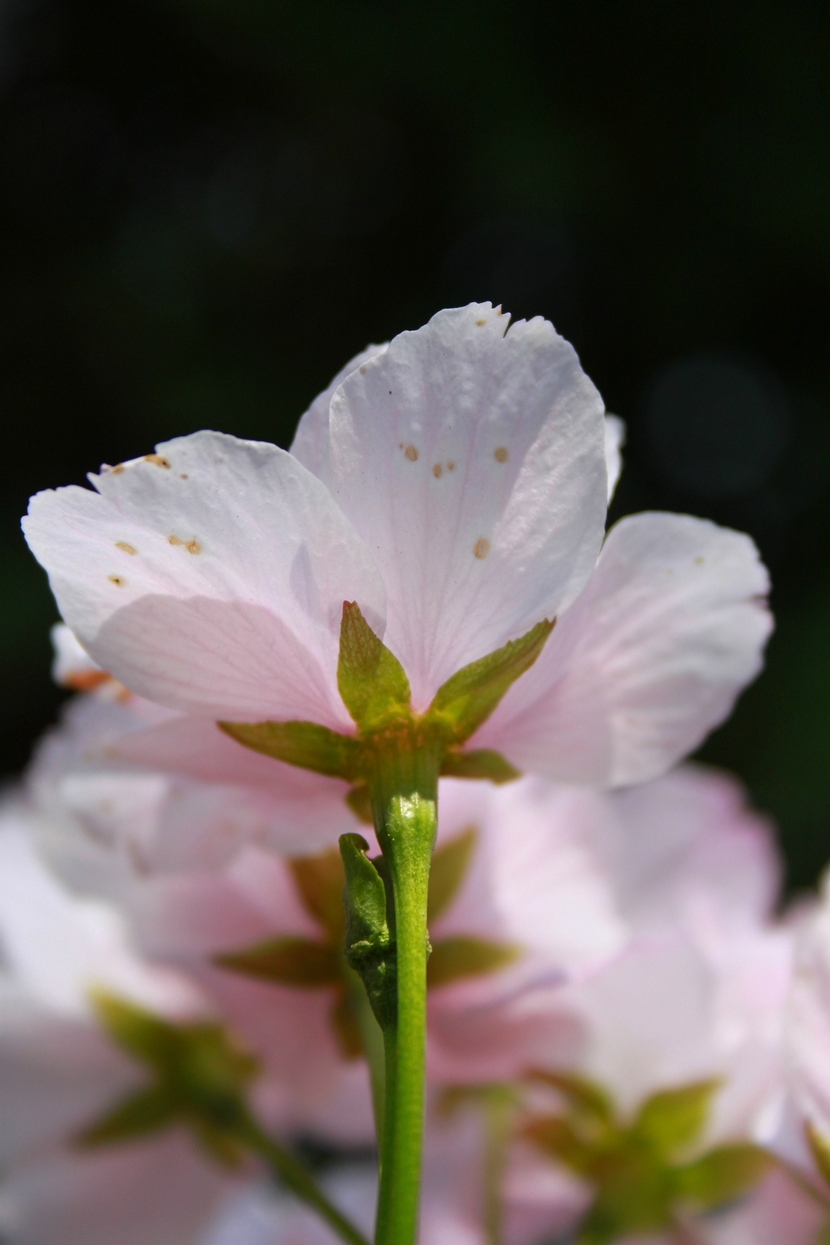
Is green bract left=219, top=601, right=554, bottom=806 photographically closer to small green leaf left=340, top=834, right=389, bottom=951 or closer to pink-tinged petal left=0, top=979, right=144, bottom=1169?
small green leaf left=340, top=834, right=389, bottom=951

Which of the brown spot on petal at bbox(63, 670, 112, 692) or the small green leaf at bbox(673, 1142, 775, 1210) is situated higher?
the brown spot on petal at bbox(63, 670, 112, 692)

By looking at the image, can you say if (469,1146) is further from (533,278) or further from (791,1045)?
(533,278)

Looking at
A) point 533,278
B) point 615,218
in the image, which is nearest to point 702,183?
point 615,218

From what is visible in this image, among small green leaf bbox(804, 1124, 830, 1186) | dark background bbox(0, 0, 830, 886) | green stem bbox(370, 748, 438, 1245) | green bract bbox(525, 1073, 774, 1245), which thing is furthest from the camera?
dark background bbox(0, 0, 830, 886)

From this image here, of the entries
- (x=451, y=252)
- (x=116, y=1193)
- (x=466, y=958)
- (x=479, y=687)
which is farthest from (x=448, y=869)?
(x=451, y=252)

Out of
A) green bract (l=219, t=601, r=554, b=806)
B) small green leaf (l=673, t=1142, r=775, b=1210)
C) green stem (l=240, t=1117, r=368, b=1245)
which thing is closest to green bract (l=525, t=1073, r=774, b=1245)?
small green leaf (l=673, t=1142, r=775, b=1210)

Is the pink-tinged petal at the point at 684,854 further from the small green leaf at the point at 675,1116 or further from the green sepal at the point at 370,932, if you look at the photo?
the green sepal at the point at 370,932
